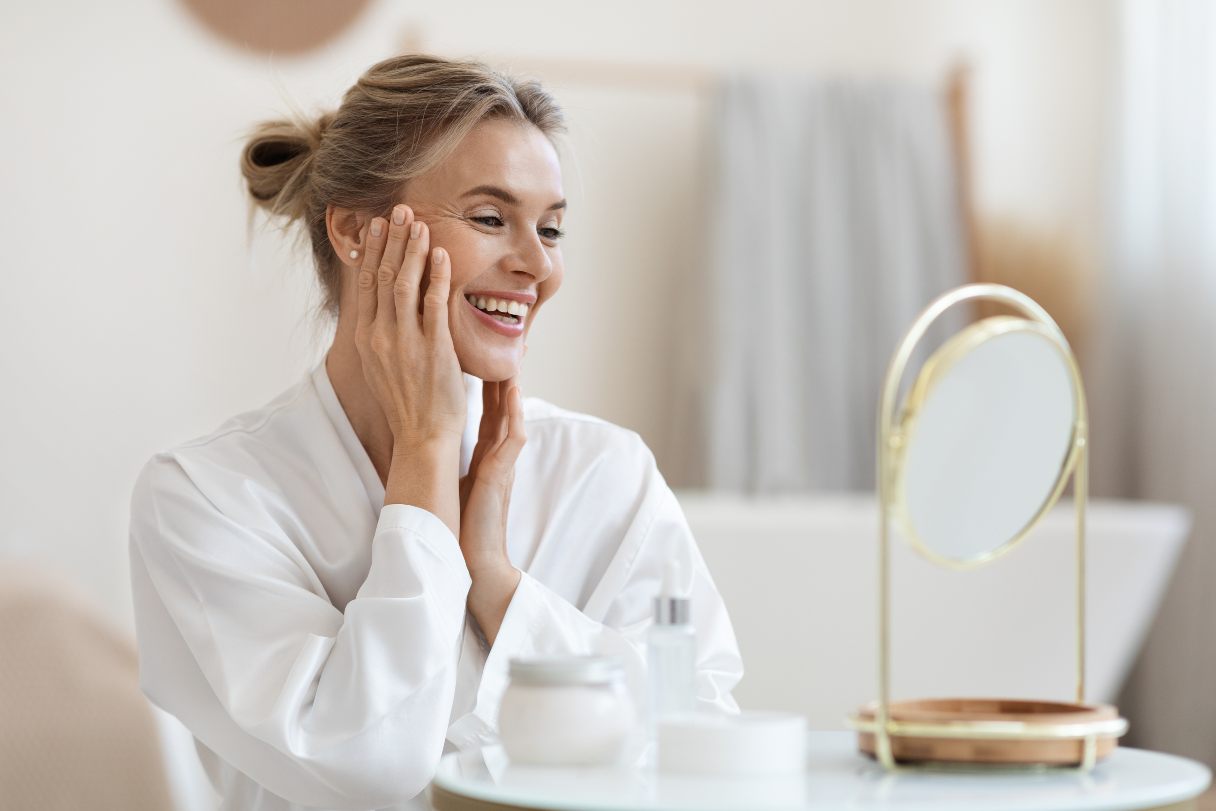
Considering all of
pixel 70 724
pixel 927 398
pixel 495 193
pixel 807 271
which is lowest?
pixel 70 724

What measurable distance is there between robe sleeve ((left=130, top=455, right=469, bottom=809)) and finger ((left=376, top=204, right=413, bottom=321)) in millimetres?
211

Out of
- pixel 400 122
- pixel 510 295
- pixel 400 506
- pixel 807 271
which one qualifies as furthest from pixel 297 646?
pixel 807 271

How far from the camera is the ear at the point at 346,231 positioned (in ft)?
4.61

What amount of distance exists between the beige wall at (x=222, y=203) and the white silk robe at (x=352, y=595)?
4.08ft


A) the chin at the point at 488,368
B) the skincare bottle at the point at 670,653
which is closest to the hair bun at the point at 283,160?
the chin at the point at 488,368

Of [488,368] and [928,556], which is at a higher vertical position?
[488,368]

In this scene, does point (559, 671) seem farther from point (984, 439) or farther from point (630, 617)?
point (630, 617)

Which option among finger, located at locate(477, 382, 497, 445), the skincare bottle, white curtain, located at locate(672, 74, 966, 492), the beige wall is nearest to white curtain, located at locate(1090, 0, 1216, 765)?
the beige wall

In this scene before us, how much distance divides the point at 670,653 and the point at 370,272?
57 centimetres

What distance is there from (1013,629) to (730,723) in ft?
5.97

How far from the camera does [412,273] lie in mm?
1316

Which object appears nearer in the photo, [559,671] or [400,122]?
[559,671]

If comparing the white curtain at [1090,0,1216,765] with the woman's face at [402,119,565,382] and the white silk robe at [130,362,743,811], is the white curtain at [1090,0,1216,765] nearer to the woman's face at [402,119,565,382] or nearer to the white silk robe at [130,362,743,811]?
the white silk robe at [130,362,743,811]

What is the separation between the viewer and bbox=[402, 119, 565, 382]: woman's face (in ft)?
4.44
